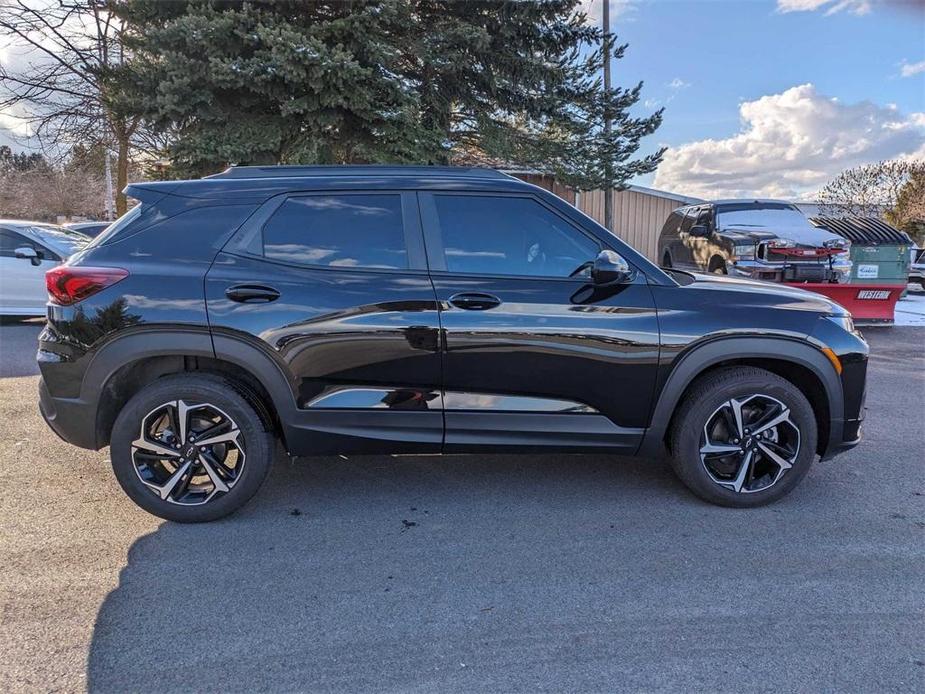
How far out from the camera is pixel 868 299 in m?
9.95

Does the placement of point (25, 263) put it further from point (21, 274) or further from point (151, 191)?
point (151, 191)

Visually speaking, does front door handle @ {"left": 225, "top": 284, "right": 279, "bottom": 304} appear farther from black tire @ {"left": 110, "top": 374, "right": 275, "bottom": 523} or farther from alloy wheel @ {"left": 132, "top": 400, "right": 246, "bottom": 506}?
alloy wheel @ {"left": 132, "top": 400, "right": 246, "bottom": 506}

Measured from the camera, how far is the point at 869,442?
15.6ft

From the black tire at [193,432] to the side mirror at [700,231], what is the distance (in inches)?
363

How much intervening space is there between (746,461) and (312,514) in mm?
2550

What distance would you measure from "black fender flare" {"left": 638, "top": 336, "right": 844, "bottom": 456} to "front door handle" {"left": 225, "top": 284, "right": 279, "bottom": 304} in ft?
7.27

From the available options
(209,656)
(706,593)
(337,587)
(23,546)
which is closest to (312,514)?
(337,587)

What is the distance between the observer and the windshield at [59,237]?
9.09m

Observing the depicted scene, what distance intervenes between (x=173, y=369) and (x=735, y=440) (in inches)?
129

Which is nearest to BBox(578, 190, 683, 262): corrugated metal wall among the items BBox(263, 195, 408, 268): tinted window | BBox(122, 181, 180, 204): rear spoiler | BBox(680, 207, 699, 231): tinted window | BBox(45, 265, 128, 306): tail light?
BBox(680, 207, 699, 231): tinted window

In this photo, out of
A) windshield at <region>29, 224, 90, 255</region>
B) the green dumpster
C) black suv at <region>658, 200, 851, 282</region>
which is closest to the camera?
windshield at <region>29, 224, 90, 255</region>

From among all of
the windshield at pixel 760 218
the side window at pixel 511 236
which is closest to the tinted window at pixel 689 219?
the windshield at pixel 760 218

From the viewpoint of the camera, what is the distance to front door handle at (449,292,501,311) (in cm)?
323

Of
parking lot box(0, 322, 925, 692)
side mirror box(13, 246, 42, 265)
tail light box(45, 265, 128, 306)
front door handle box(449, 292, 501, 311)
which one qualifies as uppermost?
side mirror box(13, 246, 42, 265)
